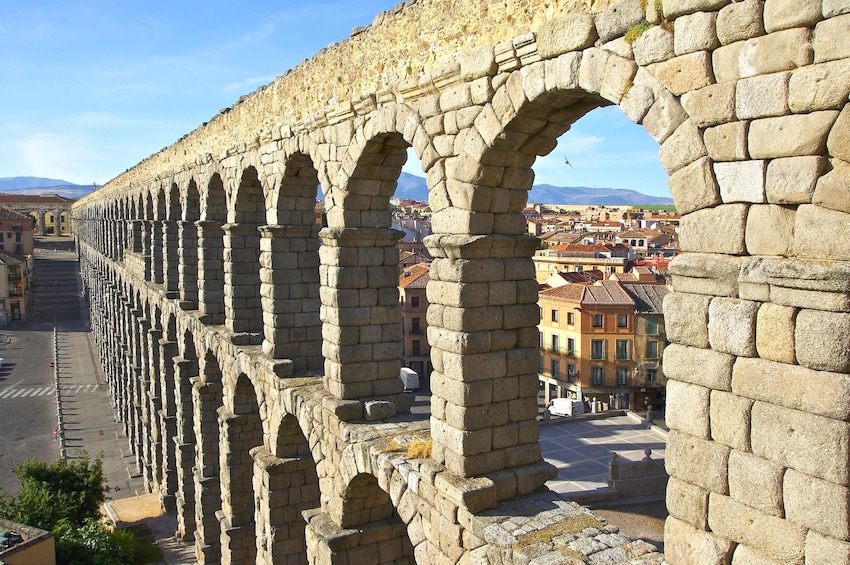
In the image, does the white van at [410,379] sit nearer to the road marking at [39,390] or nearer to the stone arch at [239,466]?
the road marking at [39,390]

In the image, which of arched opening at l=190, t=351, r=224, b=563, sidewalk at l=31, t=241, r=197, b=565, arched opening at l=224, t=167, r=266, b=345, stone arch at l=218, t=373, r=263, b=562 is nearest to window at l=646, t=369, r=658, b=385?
sidewalk at l=31, t=241, r=197, b=565

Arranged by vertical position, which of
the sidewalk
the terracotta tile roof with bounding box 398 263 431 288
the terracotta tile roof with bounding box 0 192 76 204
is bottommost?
the sidewalk

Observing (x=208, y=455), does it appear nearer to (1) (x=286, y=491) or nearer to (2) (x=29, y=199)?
(1) (x=286, y=491)

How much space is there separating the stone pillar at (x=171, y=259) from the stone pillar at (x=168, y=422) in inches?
64.2

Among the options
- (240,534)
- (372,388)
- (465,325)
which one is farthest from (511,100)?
(240,534)

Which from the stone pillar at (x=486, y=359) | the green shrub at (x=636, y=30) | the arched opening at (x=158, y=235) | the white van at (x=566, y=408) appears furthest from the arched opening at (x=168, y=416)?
the green shrub at (x=636, y=30)

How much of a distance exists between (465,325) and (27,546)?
12.8 metres

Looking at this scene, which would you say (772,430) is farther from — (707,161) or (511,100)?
(511,100)

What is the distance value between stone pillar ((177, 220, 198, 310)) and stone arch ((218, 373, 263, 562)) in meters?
4.86

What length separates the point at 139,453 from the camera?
28422 millimetres

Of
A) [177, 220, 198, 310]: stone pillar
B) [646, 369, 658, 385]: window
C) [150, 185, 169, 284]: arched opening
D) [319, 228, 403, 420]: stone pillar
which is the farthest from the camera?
[646, 369, 658, 385]: window

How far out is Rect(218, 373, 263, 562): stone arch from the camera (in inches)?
591

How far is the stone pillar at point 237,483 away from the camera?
15070 millimetres

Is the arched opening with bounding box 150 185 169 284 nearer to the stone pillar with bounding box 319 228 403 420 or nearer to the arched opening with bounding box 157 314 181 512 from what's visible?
the arched opening with bounding box 157 314 181 512
